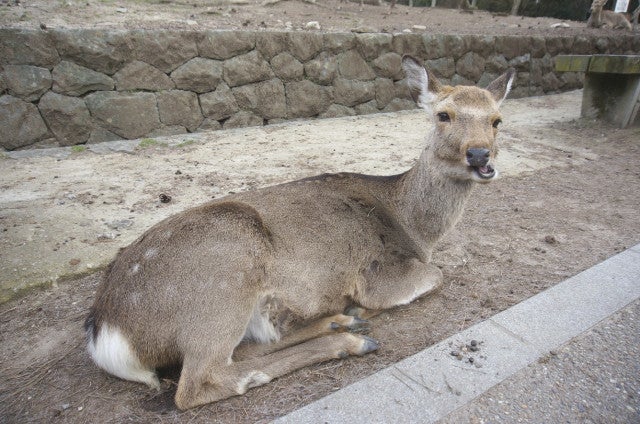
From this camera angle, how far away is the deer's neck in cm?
298

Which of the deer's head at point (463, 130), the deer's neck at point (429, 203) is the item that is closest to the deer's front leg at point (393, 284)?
the deer's neck at point (429, 203)

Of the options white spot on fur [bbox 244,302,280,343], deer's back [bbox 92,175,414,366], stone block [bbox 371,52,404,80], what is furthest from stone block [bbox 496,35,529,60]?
white spot on fur [bbox 244,302,280,343]

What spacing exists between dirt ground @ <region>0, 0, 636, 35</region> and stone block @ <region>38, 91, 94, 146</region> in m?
1.00

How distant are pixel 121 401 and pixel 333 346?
1.12 meters

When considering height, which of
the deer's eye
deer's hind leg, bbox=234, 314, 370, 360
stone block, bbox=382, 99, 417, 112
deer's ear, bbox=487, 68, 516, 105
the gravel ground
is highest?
deer's ear, bbox=487, 68, 516, 105

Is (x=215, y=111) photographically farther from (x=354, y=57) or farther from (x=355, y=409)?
(x=355, y=409)

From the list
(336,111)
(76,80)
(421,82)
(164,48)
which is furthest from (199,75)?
(421,82)

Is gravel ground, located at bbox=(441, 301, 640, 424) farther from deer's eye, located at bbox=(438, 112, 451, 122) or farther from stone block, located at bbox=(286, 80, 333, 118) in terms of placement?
stone block, located at bbox=(286, 80, 333, 118)

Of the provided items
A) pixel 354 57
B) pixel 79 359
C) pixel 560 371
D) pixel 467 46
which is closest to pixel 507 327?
pixel 560 371

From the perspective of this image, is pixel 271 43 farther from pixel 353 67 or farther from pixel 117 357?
pixel 117 357

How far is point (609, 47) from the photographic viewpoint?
11367 mm

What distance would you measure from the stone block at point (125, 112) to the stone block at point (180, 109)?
110mm

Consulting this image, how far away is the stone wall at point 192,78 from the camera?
18.2 feet

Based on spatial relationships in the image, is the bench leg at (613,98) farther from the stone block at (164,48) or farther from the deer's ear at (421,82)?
the stone block at (164,48)
